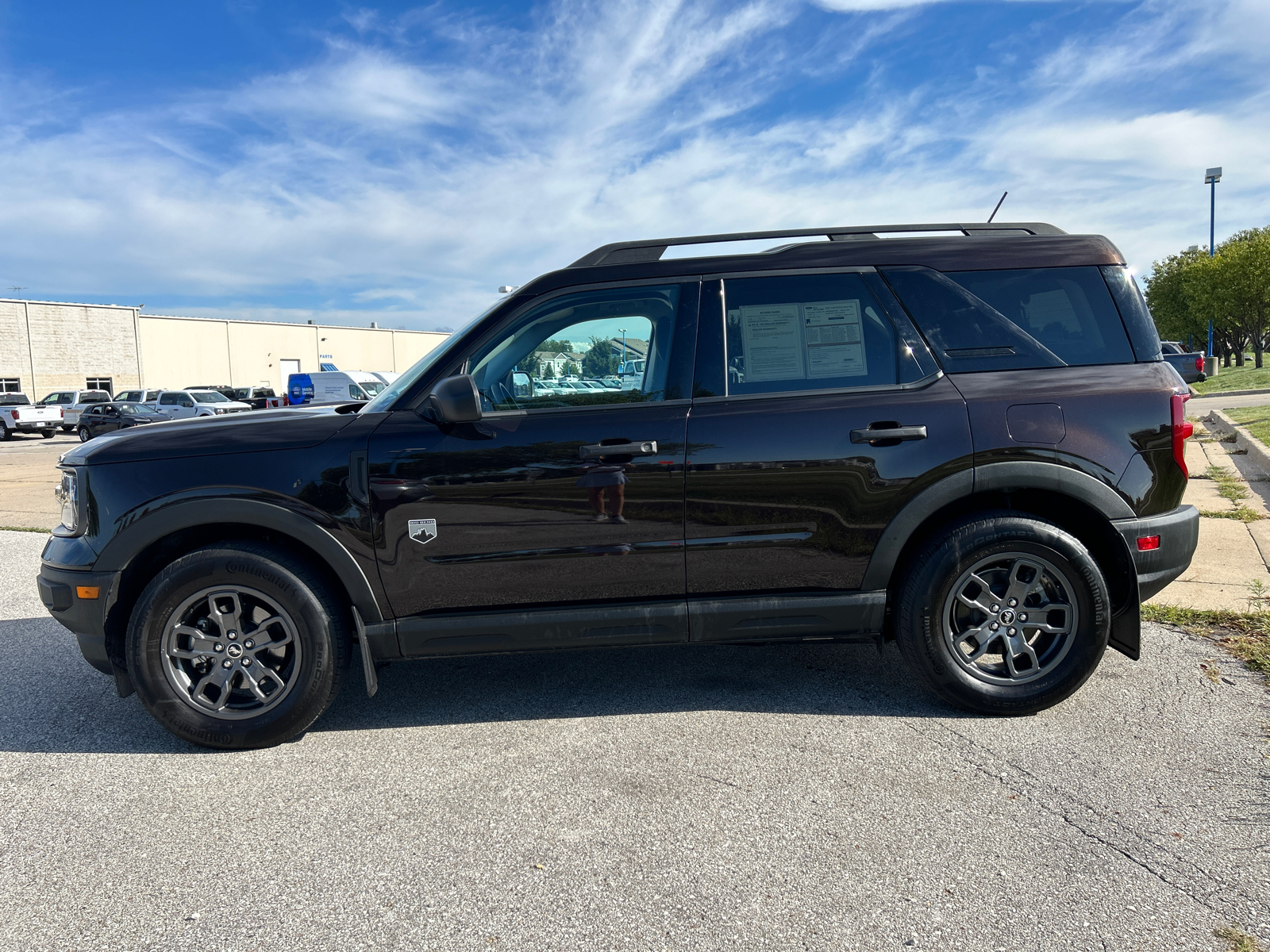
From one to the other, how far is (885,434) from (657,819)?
172cm

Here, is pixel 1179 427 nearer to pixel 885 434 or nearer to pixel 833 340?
pixel 885 434

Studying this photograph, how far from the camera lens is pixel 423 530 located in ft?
11.0

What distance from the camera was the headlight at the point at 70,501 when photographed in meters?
3.46

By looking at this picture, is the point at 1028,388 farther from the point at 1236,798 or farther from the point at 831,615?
the point at 1236,798

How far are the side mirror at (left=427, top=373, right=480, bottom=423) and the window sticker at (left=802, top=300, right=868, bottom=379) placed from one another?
139 cm

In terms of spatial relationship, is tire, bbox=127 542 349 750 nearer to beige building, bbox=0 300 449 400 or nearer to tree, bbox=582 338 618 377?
tree, bbox=582 338 618 377

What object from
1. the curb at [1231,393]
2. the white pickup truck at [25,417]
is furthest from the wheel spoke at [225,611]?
the white pickup truck at [25,417]

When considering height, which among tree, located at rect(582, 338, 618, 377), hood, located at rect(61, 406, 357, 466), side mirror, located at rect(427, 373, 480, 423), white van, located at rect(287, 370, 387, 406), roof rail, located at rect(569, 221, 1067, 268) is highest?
white van, located at rect(287, 370, 387, 406)

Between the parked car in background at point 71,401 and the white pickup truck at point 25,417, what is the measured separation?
0.28 meters

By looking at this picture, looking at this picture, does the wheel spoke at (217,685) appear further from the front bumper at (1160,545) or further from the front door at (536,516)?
the front bumper at (1160,545)

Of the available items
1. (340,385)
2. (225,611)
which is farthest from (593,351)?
(340,385)

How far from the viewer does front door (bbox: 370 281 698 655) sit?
3.36 m

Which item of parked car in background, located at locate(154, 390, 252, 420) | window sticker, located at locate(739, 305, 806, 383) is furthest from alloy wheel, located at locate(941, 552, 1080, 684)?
parked car in background, located at locate(154, 390, 252, 420)

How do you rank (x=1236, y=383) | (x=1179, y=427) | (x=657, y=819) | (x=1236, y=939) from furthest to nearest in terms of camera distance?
1. (x=1236, y=383)
2. (x=1179, y=427)
3. (x=657, y=819)
4. (x=1236, y=939)
